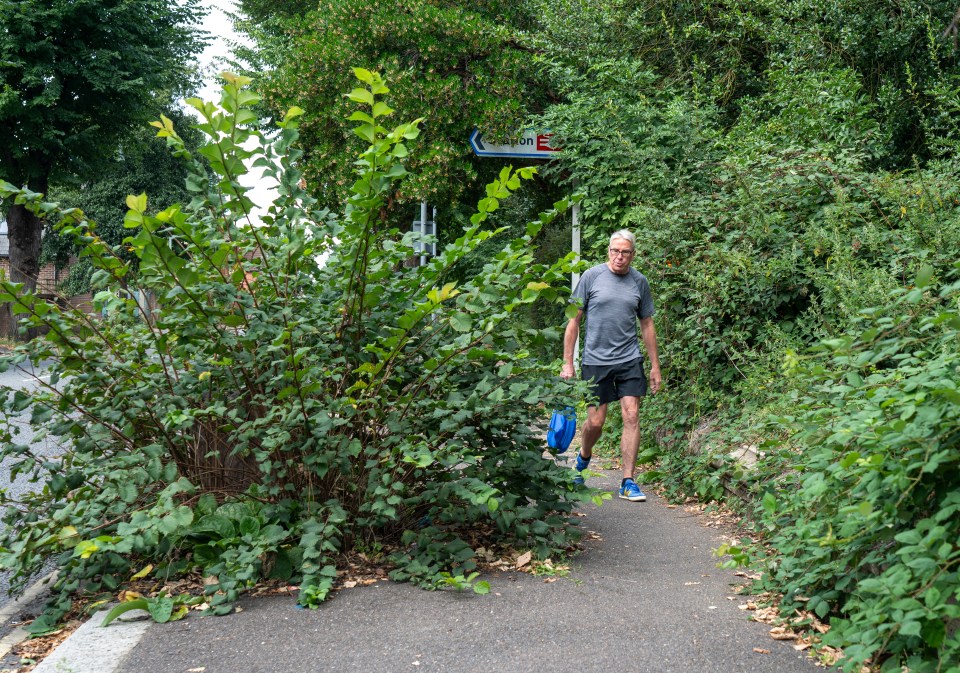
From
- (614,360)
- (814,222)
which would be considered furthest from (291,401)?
(814,222)

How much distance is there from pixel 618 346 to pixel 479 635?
136 inches

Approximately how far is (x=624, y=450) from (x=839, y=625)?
3587mm

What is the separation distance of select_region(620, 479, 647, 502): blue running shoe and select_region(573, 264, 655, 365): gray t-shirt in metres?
0.92

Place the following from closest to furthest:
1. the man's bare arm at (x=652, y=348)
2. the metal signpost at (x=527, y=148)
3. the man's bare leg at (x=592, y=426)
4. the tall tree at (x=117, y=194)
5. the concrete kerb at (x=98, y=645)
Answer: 1. the concrete kerb at (x=98, y=645)
2. the man's bare leg at (x=592, y=426)
3. the man's bare arm at (x=652, y=348)
4. the metal signpost at (x=527, y=148)
5. the tall tree at (x=117, y=194)

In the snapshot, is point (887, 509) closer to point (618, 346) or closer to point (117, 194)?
point (618, 346)

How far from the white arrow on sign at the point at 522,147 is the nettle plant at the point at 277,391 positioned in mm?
7532

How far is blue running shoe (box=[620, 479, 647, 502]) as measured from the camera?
680cm

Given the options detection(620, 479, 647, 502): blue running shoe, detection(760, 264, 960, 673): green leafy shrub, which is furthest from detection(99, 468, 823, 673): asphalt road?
detection(620, 479, 647, 502): blue running shoe

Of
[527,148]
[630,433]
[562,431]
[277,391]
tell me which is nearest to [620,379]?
[630,433]

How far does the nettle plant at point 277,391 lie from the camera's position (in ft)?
13.8

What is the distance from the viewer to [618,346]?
6781 mm

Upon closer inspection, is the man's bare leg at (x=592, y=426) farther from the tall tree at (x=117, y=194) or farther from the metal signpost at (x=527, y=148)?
the tall tree at (x=117, y=194)

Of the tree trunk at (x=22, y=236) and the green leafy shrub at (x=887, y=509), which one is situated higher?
the tree trunk at (x=22, y=236)

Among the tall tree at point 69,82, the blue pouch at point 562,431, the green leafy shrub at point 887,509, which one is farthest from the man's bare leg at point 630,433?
the tall tree at point 69,82
